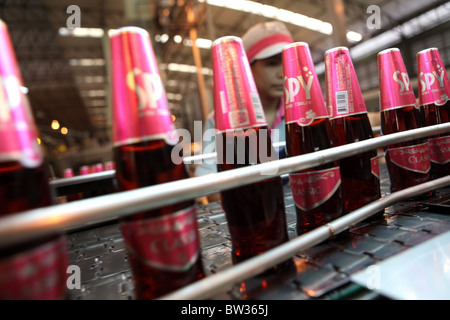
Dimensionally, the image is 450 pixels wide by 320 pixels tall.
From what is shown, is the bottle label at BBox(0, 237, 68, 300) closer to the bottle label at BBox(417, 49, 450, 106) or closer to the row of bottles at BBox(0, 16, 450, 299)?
the row of bottles at BBox(0, 16, 450, 299)

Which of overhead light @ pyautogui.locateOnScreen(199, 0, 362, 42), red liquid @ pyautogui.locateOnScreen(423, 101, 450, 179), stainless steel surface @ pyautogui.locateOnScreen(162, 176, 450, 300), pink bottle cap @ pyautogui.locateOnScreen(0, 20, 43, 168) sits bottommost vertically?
stainless steel surface @ pyautogui.locateOnScreen(162, 176, 450, 300)

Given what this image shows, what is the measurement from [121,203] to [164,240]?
9 cm

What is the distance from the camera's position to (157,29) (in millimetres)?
4656

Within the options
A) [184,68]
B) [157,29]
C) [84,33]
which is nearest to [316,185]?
[157,29]

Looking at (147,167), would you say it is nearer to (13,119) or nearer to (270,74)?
(13,119)

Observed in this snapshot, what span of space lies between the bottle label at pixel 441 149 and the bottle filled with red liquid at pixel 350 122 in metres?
0.22

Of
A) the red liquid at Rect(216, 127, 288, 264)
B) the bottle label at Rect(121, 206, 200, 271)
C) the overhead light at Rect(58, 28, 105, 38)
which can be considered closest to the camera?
the bottle label at Rect(121, 206, 200, 271)

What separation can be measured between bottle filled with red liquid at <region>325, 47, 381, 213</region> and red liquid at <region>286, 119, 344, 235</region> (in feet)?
0.21

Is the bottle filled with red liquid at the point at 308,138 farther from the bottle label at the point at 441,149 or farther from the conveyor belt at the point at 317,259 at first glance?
the bottle label at the point at 441,149

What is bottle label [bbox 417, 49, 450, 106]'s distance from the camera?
72 cm

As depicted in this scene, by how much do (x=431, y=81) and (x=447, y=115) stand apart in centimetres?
11

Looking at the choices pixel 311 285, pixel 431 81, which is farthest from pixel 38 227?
pixel 431 81

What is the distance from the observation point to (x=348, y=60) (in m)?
0.61

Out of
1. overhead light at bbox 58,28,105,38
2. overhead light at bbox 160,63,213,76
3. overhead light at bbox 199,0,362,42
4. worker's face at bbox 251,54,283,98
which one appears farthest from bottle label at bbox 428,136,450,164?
overhead light at bbox 160,63,213,76
